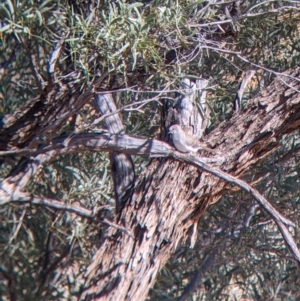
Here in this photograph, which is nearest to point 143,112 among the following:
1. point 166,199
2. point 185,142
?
point 185,142

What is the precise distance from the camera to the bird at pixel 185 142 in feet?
9.62

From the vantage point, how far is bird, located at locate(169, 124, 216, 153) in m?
2.93

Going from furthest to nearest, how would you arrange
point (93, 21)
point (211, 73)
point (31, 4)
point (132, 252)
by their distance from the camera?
point (211, 73) < point (132, 252) < point (93, 21) < point (31, 4)

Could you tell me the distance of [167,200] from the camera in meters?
2.97

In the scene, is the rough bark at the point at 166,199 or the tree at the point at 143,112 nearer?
the tree at the point at 143,112

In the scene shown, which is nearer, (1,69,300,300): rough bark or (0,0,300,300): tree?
(0,0,300,300): tree

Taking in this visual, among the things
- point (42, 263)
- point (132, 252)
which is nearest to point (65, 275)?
point (42, 263)

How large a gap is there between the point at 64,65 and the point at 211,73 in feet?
2.32

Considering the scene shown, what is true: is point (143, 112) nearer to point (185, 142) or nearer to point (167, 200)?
point (185, 142)

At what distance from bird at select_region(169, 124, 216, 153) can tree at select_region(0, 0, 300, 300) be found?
0.04 m

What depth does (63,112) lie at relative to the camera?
2.73m

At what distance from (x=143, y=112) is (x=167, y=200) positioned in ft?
1.38

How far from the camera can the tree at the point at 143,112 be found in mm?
2434

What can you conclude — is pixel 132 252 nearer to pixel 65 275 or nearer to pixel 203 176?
pixel 203 176
